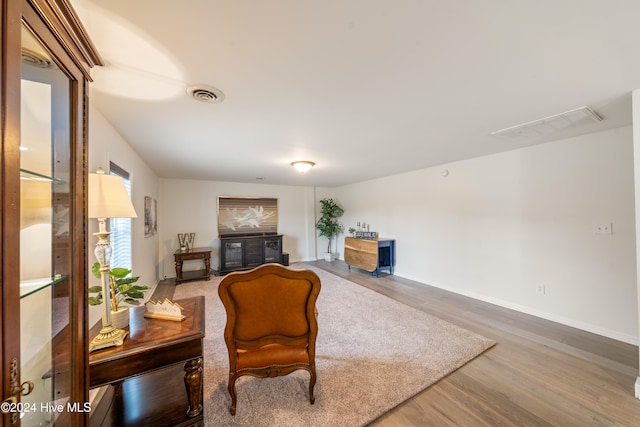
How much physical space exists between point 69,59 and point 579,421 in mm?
3259

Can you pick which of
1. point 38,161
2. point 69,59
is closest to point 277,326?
point 38,161

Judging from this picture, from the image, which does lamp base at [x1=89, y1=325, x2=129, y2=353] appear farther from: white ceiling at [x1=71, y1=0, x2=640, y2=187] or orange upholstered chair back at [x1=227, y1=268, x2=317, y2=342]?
white ceiling at [x1=71, y1=0, x2=640, y2=187]

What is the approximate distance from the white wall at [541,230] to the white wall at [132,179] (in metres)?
4.47

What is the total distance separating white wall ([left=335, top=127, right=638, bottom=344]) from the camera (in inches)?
97.3

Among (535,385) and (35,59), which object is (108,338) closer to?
(35,59)

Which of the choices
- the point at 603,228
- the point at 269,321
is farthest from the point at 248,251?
the point at 603,228

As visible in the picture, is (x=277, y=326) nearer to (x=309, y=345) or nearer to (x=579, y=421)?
(x=309, y=345)

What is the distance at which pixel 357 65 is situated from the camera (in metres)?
1.35

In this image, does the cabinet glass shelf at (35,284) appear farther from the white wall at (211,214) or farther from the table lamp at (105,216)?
the white wall at (211,214)

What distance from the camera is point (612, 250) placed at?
8.26 ft

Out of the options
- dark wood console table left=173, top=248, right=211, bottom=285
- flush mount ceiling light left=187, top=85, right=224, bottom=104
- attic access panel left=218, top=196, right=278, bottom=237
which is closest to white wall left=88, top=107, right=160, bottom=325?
dark wood console table left=173, top=248, right=211, bottom=285

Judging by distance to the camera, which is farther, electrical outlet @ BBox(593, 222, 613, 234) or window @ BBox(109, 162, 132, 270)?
electrical outlet @ BBox(593, 222, 613, 234)

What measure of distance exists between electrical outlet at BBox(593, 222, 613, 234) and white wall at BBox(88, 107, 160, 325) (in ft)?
15.7

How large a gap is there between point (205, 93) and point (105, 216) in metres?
0.99
